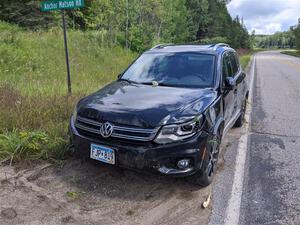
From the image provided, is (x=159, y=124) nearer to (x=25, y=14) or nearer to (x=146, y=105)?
(x=146, y=105)

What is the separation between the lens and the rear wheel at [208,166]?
3834 mm

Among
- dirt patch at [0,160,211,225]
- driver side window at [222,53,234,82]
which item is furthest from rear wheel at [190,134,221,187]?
driver side window at [222,53,234,82]

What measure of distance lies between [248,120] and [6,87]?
5383 mm

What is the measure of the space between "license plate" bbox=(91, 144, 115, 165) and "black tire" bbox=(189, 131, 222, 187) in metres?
1.00

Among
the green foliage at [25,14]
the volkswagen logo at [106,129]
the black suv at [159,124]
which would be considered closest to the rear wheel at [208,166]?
the black suv at [159,124]

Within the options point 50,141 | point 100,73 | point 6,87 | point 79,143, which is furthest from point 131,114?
point 100,73

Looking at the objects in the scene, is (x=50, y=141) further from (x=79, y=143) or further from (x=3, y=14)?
(x=3, y=14)

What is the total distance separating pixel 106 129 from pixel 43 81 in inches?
247

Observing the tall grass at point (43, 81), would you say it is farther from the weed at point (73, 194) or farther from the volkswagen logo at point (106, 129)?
the volkswagen logo at point (106, 129)

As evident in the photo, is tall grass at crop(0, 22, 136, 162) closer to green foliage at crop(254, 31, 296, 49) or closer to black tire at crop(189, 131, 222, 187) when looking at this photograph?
black tire at crop(189, 131, 222, 187)

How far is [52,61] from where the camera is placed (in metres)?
12.2

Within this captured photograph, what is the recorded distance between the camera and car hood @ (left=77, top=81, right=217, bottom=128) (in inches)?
144

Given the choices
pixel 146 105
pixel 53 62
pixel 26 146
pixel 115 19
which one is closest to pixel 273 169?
pixel 146 105

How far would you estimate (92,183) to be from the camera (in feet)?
13.2
